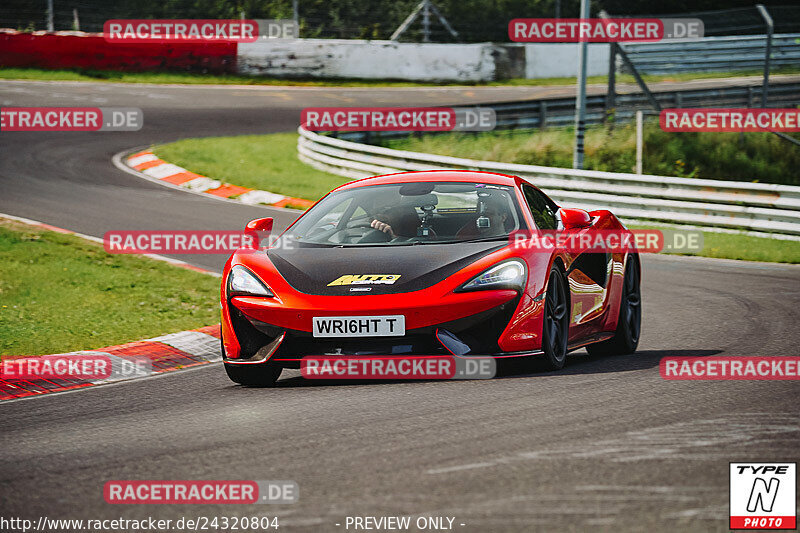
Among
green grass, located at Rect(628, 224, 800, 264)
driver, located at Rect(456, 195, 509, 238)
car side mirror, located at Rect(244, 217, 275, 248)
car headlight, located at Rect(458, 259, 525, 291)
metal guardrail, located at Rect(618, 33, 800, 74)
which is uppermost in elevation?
metal guardrail, located at Rect(618, 33, 800, 74)

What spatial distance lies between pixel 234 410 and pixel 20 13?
36.2m

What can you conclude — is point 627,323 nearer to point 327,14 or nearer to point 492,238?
point 492,238

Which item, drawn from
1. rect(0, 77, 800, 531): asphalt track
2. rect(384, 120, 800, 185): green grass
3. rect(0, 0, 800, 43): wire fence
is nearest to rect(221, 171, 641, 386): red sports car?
rect(0, 77, 800, 531): asphalt track

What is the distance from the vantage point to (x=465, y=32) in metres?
46.1

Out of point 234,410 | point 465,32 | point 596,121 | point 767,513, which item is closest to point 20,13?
point 465,32

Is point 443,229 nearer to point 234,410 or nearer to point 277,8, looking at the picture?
point 234,410

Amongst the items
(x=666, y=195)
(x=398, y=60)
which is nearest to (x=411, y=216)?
(x=666, y=195)

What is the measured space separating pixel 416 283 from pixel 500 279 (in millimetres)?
498

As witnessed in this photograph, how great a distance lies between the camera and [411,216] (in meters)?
7.94

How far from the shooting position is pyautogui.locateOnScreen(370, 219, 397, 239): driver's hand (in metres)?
7.83

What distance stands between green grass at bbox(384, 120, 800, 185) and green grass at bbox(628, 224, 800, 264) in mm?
7948

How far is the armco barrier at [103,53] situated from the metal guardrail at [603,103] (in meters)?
11.4

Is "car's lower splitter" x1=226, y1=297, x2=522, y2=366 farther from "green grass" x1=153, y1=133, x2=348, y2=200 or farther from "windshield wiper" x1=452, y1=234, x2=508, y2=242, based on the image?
"green grass" x1=153, y1=133, x2=348, y2=200

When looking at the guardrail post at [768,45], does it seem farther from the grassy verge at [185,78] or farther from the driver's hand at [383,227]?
the driver's hand at [383,227]
